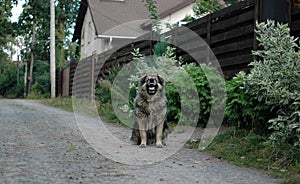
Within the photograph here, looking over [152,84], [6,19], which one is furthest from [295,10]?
[6,19]

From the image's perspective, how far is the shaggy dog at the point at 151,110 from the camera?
6.90m

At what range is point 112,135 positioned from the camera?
28.6 feet

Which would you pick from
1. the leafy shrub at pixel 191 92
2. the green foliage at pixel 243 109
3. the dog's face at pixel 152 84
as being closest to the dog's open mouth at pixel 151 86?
the dog's face at pixel 152 84

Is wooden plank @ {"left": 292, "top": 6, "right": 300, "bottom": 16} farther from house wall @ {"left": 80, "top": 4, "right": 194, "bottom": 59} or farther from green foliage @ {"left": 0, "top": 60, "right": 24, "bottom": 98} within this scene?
green foliage @ {"left": 0, "top": 60, "right": 24, "bottom": 98}

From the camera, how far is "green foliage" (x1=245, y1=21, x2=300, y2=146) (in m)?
5.41

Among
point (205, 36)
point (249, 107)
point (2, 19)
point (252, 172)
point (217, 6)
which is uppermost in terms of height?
point (2, 19)

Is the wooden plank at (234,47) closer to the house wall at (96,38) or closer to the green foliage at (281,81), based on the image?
the green foliage at (281,81)

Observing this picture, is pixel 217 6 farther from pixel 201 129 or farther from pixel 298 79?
pixel 298 79

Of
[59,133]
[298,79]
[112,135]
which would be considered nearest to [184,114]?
[112,135]

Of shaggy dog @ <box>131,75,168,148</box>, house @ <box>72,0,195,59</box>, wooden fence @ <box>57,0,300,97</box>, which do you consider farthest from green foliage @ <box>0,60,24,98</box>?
shaggy dog @ <box>131,75,168,148</box>

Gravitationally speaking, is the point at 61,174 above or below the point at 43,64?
below

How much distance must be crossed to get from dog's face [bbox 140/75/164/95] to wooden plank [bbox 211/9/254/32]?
1.99 meters

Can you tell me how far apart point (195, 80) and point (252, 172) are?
11.6ft

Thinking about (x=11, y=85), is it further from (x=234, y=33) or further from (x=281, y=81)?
Result: (x=281, y=81)
